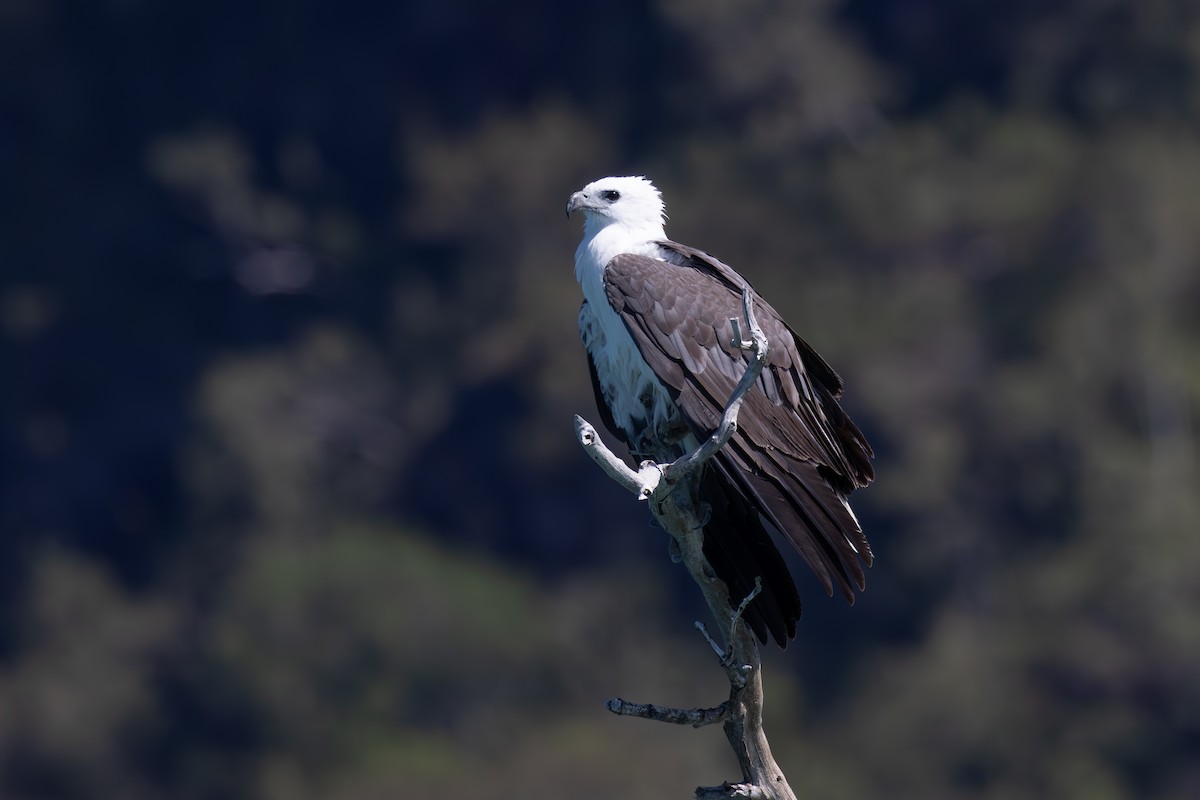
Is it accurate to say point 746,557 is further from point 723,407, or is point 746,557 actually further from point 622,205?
point 622,205

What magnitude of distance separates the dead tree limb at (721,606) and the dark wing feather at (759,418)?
0.29 metres

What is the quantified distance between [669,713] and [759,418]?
133 cm

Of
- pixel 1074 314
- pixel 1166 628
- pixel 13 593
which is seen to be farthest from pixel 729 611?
pixel 13 593

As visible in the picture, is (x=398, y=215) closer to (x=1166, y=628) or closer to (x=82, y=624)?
(x=82, y=624)

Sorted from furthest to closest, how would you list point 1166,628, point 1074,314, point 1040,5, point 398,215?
point 398,215 < point 1040,5 < point 1074,314 < point 1166,628

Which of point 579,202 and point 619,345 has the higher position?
point 579,202

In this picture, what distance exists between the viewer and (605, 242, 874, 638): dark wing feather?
7645mm

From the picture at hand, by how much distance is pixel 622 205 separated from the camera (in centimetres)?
915

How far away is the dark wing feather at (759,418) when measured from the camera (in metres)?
7.64

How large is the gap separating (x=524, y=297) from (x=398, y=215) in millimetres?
5193

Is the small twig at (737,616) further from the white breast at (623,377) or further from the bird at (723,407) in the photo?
the white breast at (623,377)

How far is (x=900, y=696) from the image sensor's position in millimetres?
30203

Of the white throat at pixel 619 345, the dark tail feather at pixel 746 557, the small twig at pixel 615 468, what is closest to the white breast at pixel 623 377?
the white throat at pixel 619 345

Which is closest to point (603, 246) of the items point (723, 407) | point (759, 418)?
point (723, 407)
